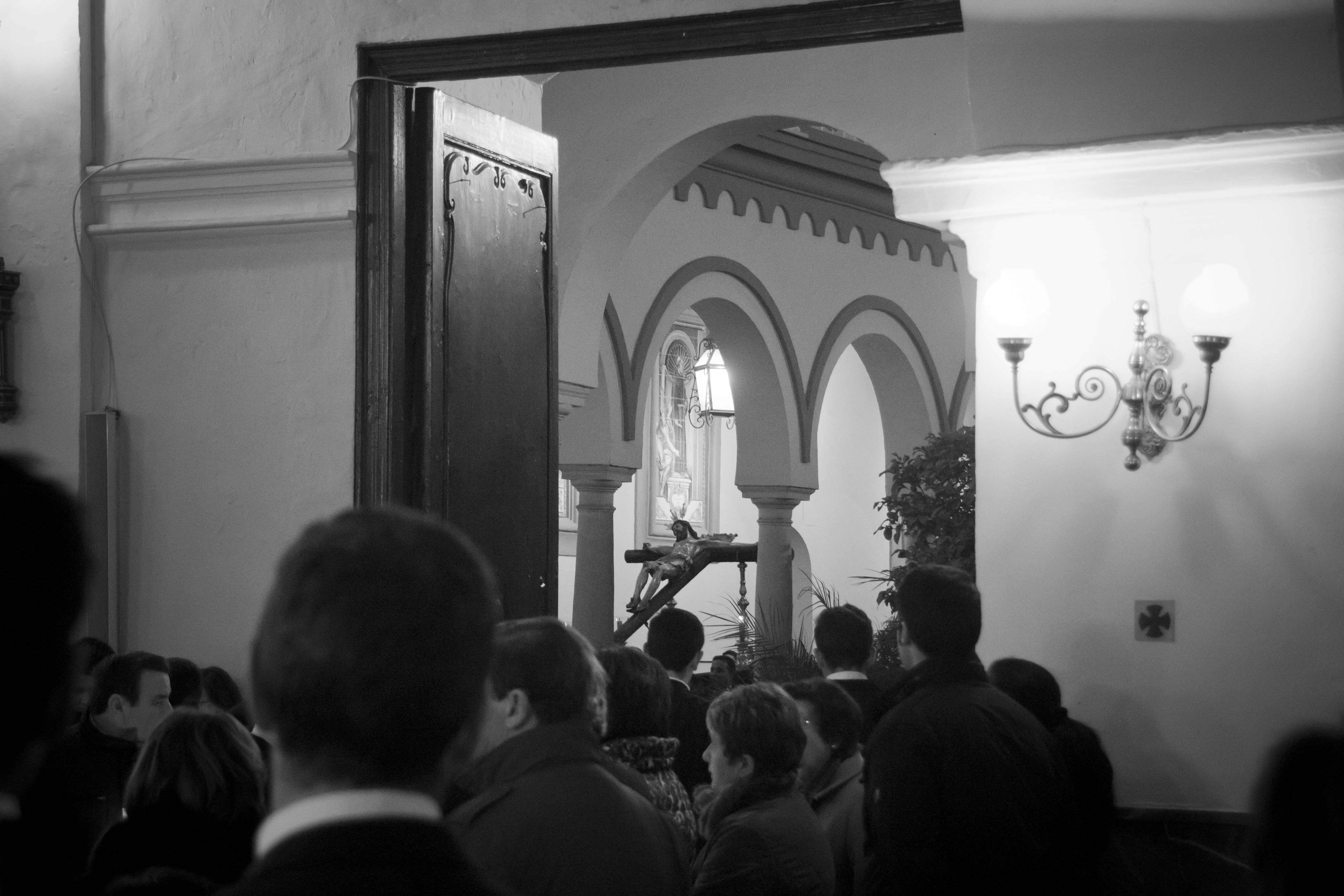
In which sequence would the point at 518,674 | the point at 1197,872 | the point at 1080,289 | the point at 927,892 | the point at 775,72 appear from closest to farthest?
the point at 518,674, the point at 927,892, the point at 1197,872, the point at 1080,289, the point at 775,72

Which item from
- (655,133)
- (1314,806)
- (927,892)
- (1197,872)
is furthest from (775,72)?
(1314,806)

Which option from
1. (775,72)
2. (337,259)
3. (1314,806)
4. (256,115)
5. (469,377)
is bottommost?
(1314,806)

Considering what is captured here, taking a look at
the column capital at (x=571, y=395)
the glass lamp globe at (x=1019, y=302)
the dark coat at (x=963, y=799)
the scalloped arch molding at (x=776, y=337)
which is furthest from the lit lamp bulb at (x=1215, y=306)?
the scalloped arch molding at (x=776, y=337)

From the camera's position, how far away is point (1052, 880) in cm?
331

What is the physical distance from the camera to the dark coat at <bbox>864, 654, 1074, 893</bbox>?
3.26 m

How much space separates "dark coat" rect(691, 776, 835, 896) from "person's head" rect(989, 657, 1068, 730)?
68cm

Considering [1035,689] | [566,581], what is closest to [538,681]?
[1035,689]

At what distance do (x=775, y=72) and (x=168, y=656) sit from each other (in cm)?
415

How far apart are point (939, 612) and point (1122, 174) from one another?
1666mm

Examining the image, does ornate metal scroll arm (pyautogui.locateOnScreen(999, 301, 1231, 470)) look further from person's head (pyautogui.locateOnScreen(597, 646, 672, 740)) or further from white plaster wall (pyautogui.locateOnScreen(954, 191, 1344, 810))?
person's head (pyautogui.locateOnScreen(597, 646, 672, 740))

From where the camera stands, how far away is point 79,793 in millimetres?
4031

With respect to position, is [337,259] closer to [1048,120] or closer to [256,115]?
[256,115]

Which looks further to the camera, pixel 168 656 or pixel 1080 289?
Result: pixel 168 656

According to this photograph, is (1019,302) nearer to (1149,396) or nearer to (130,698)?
(1149,396)
